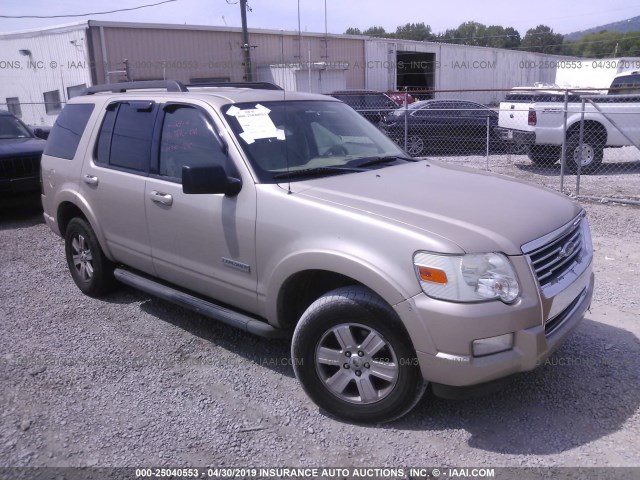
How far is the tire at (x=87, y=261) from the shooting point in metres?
5.09

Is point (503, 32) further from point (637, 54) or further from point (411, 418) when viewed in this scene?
point (411, 418)

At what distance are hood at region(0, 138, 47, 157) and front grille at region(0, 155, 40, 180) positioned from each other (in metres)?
0.07

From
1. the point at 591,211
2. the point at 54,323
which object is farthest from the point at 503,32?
the point at 54,323

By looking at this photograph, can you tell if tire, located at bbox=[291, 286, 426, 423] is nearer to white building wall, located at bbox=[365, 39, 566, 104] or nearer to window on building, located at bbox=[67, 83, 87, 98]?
window on building, located at bbox=[67, 83, 87, 98]

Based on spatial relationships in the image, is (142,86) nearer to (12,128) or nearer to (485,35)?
(12,128)

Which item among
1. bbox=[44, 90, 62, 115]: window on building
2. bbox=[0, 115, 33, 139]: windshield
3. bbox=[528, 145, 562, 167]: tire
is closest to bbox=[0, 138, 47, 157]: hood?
bbox=[0, 115, 33, 139]: windshield

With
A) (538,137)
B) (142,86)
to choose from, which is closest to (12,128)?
(142,86)

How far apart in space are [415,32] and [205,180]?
72880mm

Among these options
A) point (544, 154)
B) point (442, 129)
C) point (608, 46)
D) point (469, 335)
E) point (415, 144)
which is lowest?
point (544, 154)

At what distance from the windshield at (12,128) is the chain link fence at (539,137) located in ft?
22.4

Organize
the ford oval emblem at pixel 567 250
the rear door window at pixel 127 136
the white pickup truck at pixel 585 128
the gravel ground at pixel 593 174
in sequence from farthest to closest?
the white pickup truck at pixel 585 128 < the gravel ground at pixel 593 174 < the rear door window at pixel 127 136 < the ford oval emblem at pixel 567 250

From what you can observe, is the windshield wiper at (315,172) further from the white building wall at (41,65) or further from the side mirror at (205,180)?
the white building wall at (41,65)

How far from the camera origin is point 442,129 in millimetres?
14086

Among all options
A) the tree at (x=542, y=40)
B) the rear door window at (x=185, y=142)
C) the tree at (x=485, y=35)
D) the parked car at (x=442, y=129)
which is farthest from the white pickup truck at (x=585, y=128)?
the tree at (x=542, y=40)
